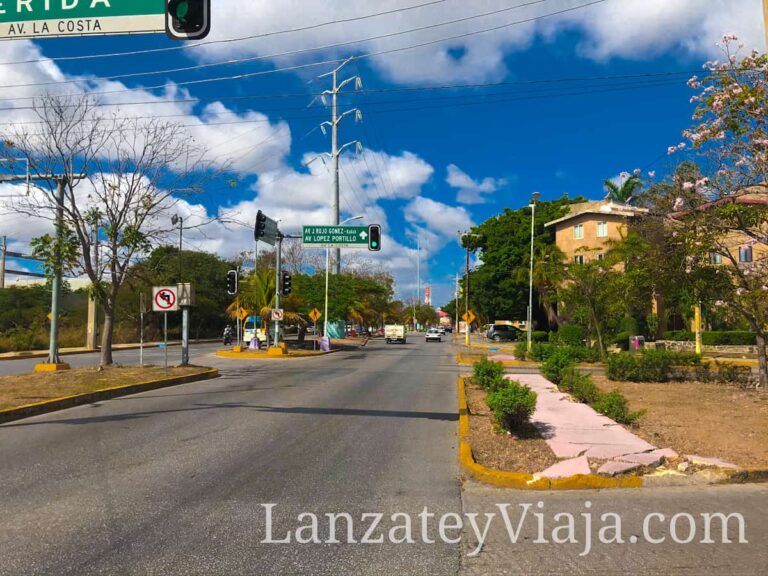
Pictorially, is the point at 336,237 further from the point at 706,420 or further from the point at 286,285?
the point at 706,420

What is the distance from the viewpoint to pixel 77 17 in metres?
7.05

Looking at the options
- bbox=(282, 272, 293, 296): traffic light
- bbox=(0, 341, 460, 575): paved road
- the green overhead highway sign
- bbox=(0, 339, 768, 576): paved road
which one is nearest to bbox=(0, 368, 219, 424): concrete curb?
bbox=(0, 341, 460, 575): paved road

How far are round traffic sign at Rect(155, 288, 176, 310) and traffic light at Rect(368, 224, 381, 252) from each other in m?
12.2

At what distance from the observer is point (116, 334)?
47.4 m

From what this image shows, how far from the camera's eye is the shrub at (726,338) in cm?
3750

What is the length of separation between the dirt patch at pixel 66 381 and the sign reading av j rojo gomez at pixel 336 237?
12.6m

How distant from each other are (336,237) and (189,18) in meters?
24.6

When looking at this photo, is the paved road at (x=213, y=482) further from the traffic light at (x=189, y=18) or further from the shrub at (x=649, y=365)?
the shrub at (x=649, y=365)

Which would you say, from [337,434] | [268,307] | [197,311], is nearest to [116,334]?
[197,311]

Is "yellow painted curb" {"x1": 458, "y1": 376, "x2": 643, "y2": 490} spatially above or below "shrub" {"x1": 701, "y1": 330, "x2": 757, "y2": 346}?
below

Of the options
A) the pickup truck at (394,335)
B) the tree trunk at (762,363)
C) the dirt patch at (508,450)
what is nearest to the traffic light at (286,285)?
the tree trunk at (762,363)

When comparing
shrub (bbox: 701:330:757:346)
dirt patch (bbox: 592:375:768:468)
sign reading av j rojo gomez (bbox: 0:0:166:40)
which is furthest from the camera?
shrub (bbox: 701:330:757:346)

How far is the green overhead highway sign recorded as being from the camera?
3069 cm

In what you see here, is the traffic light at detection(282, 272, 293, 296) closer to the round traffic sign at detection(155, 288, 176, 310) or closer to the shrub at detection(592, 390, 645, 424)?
the round traffic sign at detection(155, 288, 176, 310)
